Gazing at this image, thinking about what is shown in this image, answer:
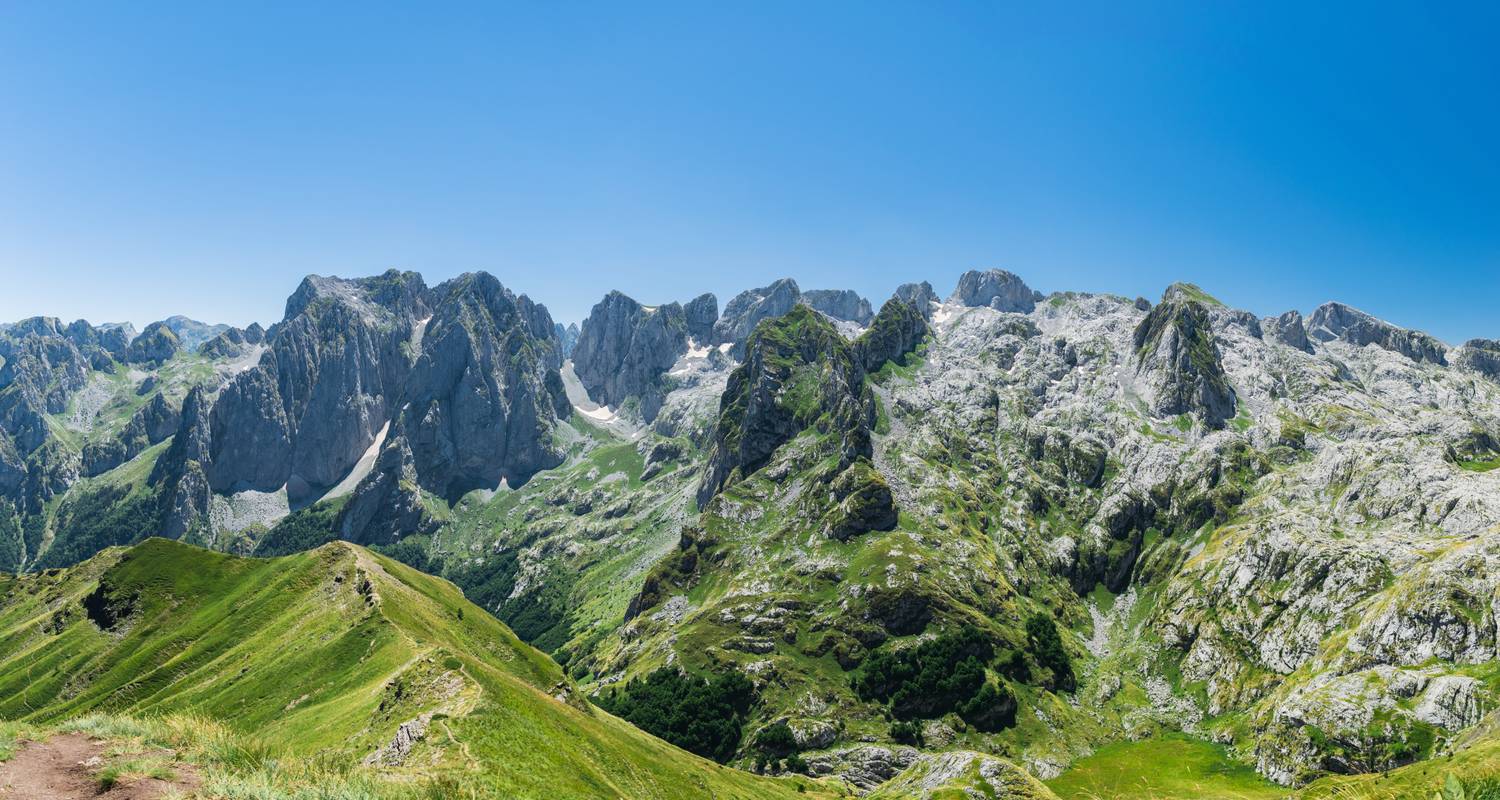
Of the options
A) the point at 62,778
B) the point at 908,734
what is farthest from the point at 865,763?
the point at 62,778

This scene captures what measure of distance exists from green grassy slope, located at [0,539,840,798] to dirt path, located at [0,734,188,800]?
12.4 feet

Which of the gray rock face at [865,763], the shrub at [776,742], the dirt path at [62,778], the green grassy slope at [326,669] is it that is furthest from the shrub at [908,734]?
the dirt path at [62,778]

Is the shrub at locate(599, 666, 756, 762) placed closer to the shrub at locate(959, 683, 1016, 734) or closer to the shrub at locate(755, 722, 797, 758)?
the shrub at locate(755, 722, 797, 758)

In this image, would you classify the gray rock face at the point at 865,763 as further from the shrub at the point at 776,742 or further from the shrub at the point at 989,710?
the shrub at the point at 989,710

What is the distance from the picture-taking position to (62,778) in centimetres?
2042

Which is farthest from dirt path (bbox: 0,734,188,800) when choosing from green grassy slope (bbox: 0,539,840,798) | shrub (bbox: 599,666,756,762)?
shrub (bbox: 599,666,756,762)

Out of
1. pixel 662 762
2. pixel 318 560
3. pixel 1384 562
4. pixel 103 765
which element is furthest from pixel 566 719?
pixel 1384 562

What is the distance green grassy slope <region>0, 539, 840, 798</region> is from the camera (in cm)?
5566

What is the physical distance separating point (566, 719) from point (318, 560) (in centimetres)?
9281

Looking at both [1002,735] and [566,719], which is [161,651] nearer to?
[566,719]

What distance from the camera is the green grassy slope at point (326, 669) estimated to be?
183 ft

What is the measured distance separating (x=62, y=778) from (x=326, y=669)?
86.5 metres

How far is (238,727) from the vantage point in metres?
89.4

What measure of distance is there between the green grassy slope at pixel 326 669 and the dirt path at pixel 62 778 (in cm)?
378
